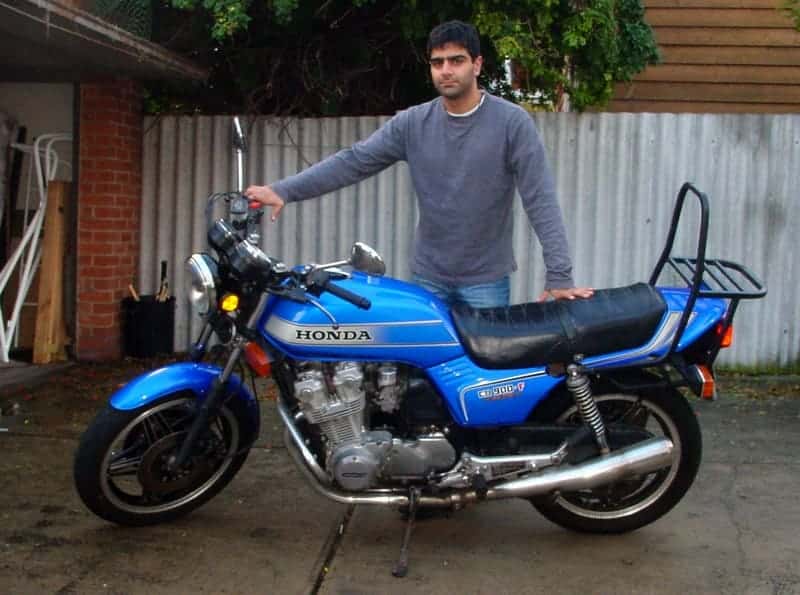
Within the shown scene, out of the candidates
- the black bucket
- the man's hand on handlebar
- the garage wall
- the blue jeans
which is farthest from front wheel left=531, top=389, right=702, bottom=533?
the garage wall

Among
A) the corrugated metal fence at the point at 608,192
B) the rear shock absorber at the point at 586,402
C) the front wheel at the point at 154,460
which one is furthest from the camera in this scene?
the corrugated metal fence at the point at 608,192

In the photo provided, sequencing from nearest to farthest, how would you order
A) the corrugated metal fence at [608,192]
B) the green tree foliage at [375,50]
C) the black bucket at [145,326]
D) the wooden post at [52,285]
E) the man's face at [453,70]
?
the man's face at [453,70], the green tree foliage at [375,50], the corrugated metal fence at [608,192], the wooden post at [52,285], the black bucket at [145,326]

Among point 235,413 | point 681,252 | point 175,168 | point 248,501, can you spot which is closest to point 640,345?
point 235,413

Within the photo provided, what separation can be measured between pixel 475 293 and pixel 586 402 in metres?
0.74

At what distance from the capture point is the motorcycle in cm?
380

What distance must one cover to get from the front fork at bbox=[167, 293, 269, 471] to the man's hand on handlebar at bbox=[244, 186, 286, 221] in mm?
453

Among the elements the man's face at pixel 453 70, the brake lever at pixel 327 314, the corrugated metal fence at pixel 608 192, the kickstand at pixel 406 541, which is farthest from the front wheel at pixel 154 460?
the corrugated metal fence at pixel 608 192

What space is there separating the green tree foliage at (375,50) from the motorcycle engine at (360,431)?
3.45m

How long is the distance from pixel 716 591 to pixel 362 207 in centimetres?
450

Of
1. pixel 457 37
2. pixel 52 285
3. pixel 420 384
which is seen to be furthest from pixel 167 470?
pixel 52 285

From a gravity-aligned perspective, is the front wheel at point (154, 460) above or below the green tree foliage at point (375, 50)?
below

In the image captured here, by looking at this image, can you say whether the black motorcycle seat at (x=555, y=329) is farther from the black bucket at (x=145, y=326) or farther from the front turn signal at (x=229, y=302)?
the black bucket at (x=145, y=326)

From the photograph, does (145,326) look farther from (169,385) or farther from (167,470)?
(169,385)

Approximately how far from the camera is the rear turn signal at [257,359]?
3.88 meters
